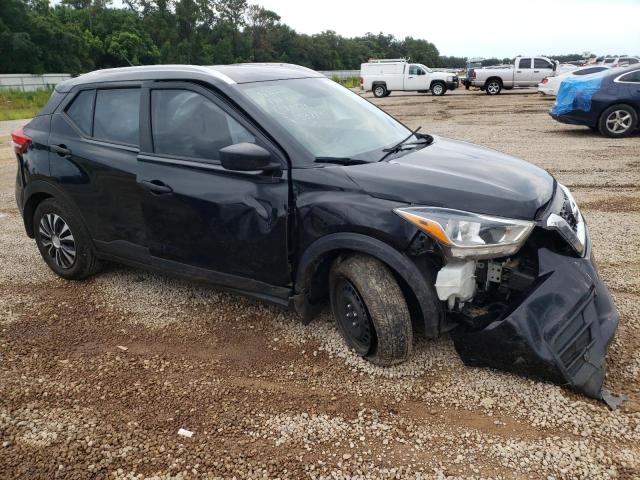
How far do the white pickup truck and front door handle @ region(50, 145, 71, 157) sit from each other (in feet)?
89.1

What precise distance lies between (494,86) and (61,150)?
27.3m

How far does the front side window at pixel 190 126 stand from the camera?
3365 millimetres

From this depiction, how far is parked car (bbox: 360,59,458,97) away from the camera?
2911 cm

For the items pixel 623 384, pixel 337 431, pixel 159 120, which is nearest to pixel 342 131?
pixel 159 120

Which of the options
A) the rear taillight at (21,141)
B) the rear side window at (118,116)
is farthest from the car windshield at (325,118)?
the rear taillight at (21,141)

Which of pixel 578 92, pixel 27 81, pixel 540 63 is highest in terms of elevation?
pixel 27 81

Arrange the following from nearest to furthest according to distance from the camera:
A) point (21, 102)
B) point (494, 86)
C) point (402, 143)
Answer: point (402, 143) < point (494, 86) < point (21, 102)

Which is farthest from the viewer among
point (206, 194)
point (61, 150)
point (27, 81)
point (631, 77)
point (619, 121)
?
point (27, 81)

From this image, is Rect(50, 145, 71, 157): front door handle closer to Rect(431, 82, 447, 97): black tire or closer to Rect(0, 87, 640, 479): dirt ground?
Rect(0, 87, 640, 479): dirt ground

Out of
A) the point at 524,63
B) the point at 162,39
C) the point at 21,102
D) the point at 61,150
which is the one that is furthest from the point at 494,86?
the point at 162,39

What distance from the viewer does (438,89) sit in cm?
2948

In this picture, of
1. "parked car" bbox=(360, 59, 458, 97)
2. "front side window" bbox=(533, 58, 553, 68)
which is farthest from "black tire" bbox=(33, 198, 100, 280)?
"front side window" bbox=(533, 58, 553, 68)

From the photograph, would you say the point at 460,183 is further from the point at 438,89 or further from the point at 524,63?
the point at 438,89

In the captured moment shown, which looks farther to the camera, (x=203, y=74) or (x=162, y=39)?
(x=162, y=39)
